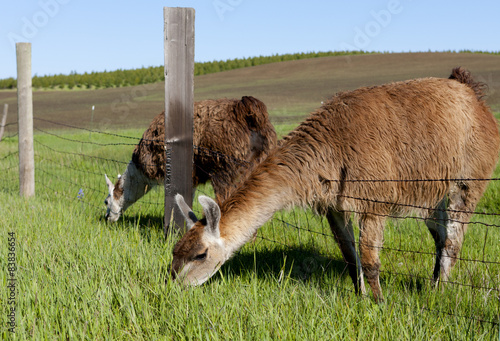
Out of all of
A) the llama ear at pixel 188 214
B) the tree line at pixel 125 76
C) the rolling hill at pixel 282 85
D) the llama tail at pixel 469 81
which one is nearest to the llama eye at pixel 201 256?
the llama ear at pixel 188 214

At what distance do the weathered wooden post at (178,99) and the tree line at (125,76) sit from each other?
7084 cm

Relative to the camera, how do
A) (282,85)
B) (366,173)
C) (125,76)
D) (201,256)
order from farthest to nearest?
(125,76) < (282,85) < (366,173) < (201,256)

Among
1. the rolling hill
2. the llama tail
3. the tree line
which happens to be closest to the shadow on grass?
the llama tail

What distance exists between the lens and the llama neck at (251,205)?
3941 millimetres

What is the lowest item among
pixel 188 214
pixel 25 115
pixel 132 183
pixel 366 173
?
pixel 132 183

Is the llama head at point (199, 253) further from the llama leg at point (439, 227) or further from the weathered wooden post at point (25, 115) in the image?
→ the weathered wooden post at point (25, 115)

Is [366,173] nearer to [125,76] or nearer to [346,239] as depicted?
[346,239]

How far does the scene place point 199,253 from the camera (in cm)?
384

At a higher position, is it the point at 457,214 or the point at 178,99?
the point at 178,99

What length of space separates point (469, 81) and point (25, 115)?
6.55 metres

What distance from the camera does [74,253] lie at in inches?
175

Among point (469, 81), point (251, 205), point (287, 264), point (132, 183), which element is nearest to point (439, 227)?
point (469, 81)

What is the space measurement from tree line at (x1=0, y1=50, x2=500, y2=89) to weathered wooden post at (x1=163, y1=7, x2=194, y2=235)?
70.8 meters

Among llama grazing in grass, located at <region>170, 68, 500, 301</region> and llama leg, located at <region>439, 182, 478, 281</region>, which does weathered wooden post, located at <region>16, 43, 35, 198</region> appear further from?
llama leg, located at <region>439, 182, 478, 281</region>
